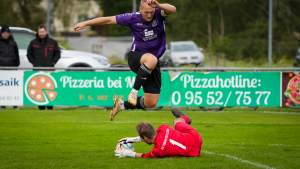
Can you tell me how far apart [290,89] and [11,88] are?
8422 millimetres

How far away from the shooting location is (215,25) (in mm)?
52312

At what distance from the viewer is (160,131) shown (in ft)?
18.7

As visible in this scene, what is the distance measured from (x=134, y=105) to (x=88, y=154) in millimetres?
1115

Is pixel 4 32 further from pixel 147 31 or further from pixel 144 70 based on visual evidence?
pixel 144 70

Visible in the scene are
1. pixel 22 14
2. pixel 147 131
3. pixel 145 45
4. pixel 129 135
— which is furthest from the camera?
pixel 22 14

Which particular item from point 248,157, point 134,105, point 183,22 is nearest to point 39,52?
point 134,105

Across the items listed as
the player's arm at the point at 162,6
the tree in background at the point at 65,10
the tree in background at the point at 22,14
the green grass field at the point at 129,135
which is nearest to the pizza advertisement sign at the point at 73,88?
the green grass field at the point at 129,135

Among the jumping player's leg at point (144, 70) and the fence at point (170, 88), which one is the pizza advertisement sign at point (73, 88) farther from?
the jumping player's leg at point (144, 70)

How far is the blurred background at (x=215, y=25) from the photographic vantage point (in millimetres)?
42312

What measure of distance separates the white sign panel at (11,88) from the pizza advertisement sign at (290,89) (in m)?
7.95

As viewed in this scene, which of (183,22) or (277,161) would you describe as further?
(183,22)

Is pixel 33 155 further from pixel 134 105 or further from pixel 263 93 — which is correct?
pixel 263 93

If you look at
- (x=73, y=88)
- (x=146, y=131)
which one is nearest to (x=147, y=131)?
(x=146, y=131)

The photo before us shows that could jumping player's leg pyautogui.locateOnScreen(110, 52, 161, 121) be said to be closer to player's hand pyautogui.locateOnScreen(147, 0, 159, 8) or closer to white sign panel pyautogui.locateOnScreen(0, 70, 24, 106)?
player's hand pyautogui.locateOnScreen(147, 0, 159, 8)
